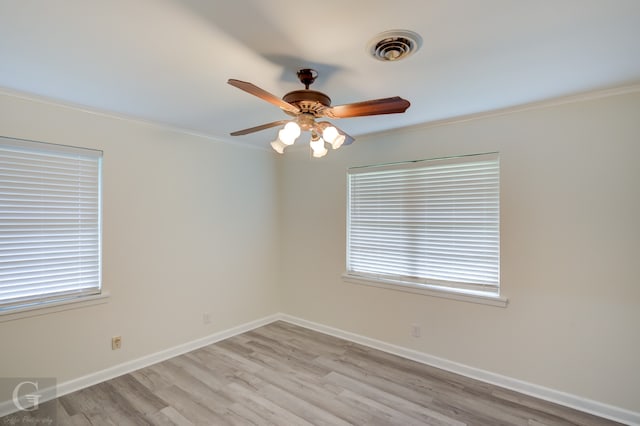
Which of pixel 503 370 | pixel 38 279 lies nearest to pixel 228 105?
pixel 38 279

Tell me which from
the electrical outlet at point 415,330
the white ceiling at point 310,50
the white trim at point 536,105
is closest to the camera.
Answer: the white ceiling at point 310,50

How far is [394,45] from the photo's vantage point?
1.67 meters

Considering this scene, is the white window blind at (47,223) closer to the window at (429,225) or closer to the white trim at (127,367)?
the white trim at (127,367)

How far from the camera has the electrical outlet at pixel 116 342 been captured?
288cm

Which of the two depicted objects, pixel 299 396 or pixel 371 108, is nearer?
pixel 371 108

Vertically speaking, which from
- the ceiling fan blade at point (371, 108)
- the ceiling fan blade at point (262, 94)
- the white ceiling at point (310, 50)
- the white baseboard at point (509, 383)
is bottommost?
the white baseboard at point (509, 383)

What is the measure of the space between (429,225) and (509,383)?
152 cm

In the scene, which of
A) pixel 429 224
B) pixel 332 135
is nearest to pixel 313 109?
pixel 332 135

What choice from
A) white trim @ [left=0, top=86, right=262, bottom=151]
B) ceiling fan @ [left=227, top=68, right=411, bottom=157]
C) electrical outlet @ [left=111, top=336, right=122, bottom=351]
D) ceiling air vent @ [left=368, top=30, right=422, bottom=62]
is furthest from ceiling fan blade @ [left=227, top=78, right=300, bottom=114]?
electrical outlet @ [left=111, top=336, right=122, bottom=351]

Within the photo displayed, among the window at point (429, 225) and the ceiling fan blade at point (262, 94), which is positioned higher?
the ceiling fan blade at point (262, 94)

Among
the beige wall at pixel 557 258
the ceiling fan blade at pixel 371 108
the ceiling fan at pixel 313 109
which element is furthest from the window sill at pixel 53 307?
the beige wall at pixel 557 258

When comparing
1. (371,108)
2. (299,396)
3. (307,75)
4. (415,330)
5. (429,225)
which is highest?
(307,75)

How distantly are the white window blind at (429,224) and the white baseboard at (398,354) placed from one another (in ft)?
2.37

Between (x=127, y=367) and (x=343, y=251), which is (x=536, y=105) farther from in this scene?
(x=127, y=367)
